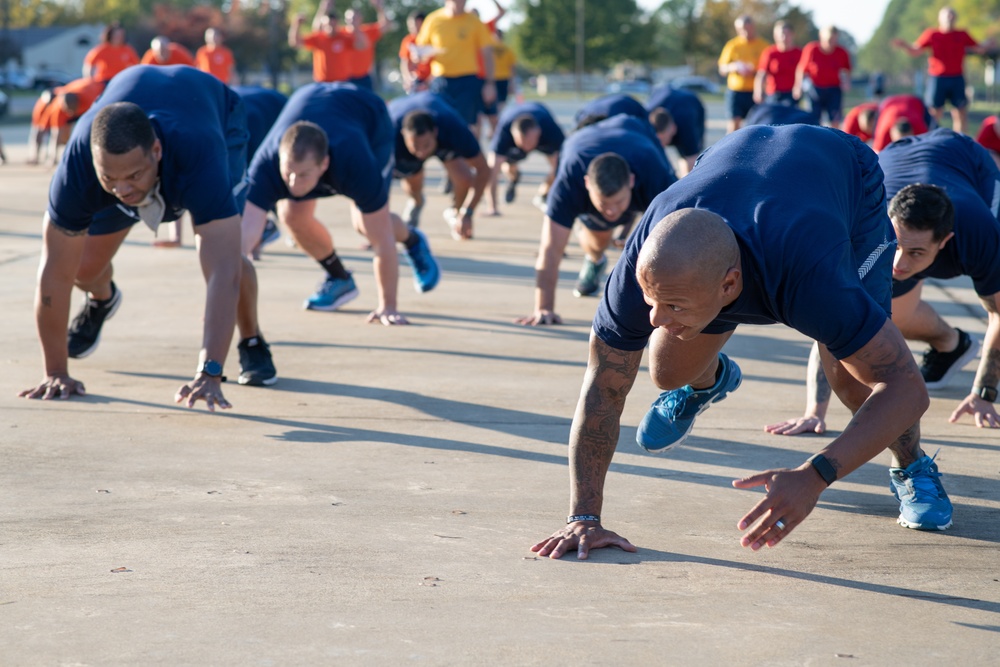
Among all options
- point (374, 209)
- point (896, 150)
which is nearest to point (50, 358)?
point (374, 209)

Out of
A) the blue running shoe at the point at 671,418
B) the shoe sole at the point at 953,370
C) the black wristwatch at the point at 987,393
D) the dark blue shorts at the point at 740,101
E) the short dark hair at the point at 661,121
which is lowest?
the shoe sole at the point at 953,370

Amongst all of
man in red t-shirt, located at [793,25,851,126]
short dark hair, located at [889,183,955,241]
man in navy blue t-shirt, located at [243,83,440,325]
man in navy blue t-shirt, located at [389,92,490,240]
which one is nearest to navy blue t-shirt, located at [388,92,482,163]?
man in navy blue t-shirt, located at [389,92,490,240]

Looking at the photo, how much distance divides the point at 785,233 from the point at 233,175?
3.71 metres

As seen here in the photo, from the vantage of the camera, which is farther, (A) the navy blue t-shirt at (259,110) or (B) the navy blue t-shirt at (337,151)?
(A) the navy blue t-shirt at (259,110)

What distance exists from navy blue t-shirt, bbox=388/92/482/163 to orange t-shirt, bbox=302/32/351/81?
5492 millimetres

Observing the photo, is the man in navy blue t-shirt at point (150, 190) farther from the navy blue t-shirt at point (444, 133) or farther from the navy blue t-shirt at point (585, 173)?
the navy blue t-shirt at point (444, 133)

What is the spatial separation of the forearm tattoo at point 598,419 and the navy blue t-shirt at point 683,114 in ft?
28.2

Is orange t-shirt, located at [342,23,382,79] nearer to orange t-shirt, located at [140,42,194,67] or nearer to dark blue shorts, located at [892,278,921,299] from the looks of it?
orange t-shirt, located at [140,42,194,67]

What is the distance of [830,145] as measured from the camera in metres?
3.77

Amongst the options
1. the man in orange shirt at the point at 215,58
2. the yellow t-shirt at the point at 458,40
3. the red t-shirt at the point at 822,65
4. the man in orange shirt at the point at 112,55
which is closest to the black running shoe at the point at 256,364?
the yellow t-shirt at the point at 458,40

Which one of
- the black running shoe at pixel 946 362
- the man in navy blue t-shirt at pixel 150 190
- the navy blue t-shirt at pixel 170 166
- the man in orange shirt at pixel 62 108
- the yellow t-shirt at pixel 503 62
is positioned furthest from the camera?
the yellow t-shirt at pixel 503 62

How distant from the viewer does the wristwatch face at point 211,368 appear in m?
4.89

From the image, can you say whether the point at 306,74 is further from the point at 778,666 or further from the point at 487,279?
the point at 778,666

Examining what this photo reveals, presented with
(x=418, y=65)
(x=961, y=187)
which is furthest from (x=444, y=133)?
(x=418, y=65)
